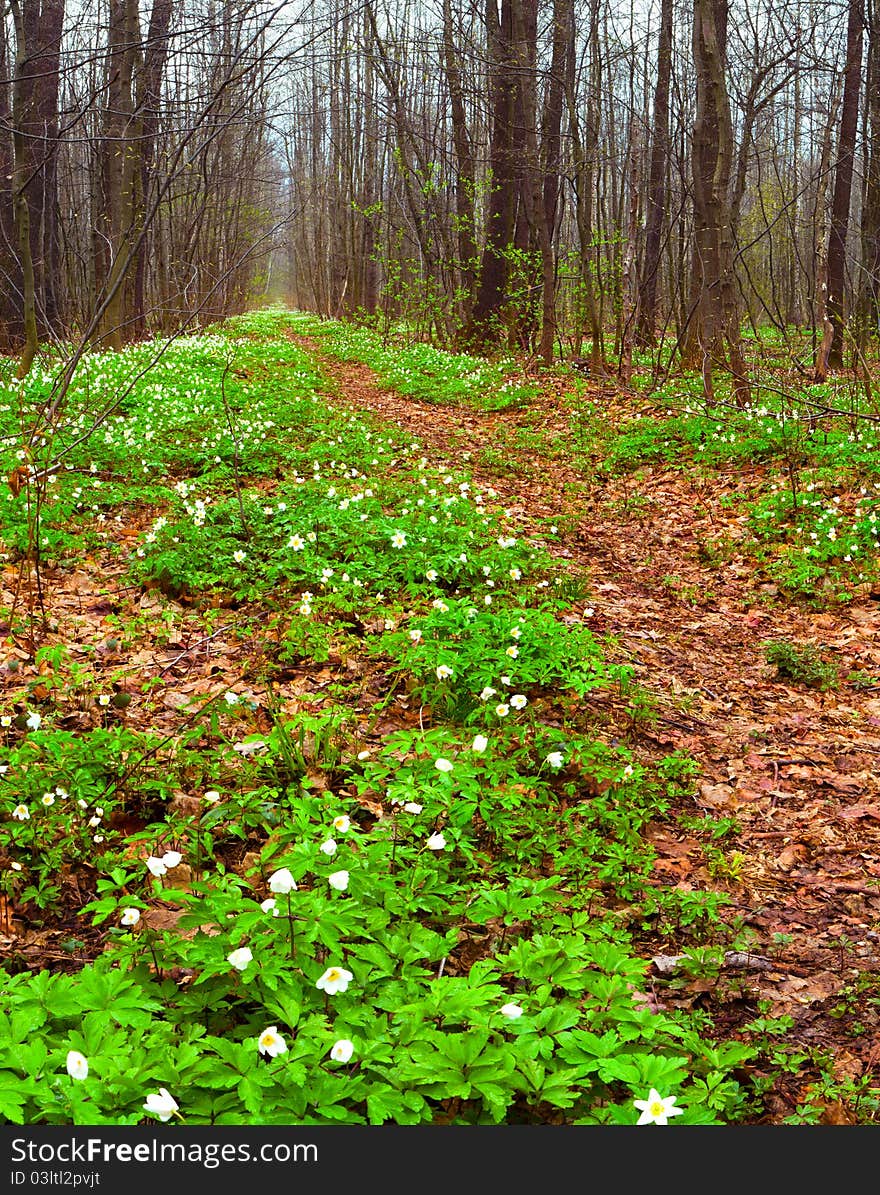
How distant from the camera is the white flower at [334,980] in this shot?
1.93 meters

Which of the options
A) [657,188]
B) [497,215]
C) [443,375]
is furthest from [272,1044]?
[657,188]

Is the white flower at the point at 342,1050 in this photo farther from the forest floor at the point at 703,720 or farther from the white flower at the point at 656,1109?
the forest floor at the point at 703,720

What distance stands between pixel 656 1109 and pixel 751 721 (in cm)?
269

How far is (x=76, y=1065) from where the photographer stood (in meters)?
1.68

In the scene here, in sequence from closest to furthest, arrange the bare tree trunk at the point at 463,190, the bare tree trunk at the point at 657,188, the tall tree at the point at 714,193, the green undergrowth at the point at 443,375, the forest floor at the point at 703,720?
the forest floor at the point at 703,720
the tall tree at the point at 714,193
the green undergrowth at the point at 443,375
the bare tree trunk at the point at 657,188
the bare tree trunk at the point at 463,190

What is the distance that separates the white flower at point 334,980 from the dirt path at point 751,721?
4.13 ft

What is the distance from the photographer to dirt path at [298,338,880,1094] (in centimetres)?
264

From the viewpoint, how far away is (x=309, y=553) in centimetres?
516

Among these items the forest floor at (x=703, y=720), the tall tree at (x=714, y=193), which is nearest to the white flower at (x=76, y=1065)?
the forest floor at (x=703, y=720)

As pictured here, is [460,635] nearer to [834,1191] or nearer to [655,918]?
[655,918]

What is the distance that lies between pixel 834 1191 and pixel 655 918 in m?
1.02

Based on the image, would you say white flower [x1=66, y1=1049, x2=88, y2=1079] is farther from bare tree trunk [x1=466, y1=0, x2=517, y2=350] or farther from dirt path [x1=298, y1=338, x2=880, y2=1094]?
bare tree trunk [x1=466, y1=0, x2=517, y2=350]

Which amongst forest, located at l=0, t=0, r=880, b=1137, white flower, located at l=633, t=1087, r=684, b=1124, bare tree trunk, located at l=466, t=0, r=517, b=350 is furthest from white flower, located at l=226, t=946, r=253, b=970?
bare tree trunk, located at l=466, t=0, r=517, b=350

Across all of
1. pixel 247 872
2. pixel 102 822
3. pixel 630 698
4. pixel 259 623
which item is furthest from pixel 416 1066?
pixel 259 623
